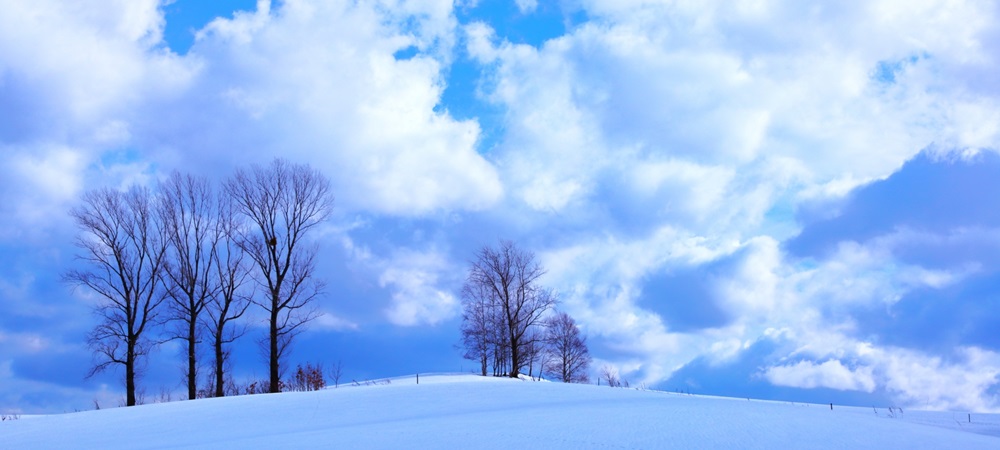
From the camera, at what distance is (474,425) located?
7.89m

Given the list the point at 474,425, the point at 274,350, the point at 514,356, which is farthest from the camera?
the point at 514,356

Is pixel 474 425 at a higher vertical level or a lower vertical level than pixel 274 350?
lower

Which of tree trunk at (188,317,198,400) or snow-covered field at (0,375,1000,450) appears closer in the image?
snow-covered field at (0,375,1000,450)

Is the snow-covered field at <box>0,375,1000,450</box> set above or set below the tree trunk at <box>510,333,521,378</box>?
below

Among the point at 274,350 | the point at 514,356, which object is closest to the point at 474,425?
the point at 274,350

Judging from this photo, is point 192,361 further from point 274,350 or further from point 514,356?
point 514,356

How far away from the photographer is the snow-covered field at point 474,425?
22.7ft

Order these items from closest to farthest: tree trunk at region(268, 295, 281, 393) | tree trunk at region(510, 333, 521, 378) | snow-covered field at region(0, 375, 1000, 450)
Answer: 1. snow-covered field at region(0, 375, 1000, 450)
2. tree trunk at region(268, 295, 281, 393)
3. tree trunk at region(510, 333, 521, 378)

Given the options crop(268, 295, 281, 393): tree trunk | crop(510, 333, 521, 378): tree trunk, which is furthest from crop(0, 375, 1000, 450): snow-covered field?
crop(510, 333, 521, 378): tree trunk

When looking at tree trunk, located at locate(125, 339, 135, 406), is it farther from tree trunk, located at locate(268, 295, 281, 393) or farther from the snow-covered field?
the snow-covered field

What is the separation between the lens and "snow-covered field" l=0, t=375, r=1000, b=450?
6.91 meters

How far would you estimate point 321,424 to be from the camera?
374 inches

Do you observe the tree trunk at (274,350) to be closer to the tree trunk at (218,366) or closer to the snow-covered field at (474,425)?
the tree trunk at (218,366)

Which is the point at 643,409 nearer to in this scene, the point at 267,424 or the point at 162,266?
the point at 267,424
